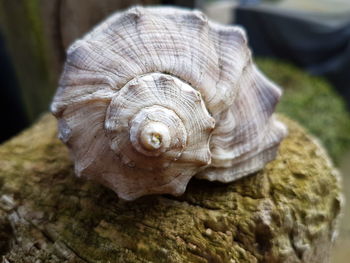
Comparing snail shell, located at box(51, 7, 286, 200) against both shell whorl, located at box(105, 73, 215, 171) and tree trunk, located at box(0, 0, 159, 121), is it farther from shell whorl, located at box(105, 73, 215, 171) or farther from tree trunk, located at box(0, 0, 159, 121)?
tree trunk, located at box(0, 0, 159, 121)

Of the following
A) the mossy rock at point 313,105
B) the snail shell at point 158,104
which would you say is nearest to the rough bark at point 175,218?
the snail shell at point 158,104

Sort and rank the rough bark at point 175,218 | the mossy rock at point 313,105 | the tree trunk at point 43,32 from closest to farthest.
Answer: the rough bark at point 175,218 < the tree trunk at point 43,32 < the mossy rock at point 313,105

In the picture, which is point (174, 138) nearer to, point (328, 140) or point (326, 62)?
point (328, 140)

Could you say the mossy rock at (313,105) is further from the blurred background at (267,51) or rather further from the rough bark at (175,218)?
the rough bark at (175,218)

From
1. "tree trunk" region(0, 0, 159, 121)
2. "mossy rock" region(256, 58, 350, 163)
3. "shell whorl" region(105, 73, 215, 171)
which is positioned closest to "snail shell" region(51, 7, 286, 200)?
"shell whorl" region(105, 73, 215, 171)

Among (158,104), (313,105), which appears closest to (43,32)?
(158,104)

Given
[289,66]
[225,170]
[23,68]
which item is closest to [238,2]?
[289,66]

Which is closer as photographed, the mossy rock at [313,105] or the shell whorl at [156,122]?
the shell whorl at [156,122]

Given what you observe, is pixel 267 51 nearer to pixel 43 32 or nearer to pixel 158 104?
pixel 43 32
